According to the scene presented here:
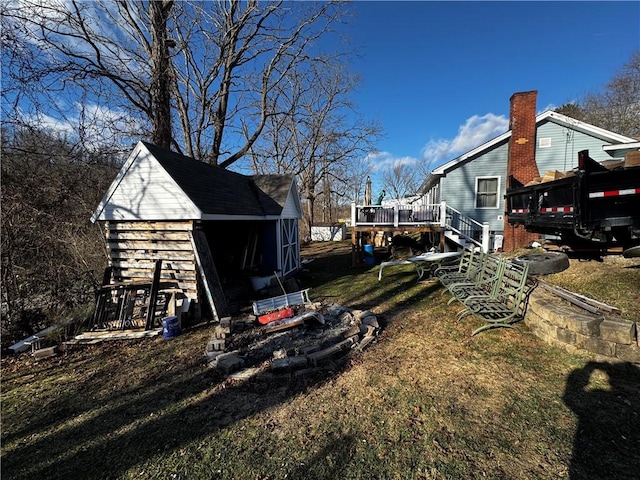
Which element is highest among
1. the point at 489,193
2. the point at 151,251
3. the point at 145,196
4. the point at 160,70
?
the point at 160,70

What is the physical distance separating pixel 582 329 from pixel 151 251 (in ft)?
27.2

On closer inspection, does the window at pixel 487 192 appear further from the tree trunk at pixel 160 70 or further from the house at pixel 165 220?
the tree trunk at pixel 160 70

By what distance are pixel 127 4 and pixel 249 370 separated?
614 inches

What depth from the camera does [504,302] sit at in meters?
5.34

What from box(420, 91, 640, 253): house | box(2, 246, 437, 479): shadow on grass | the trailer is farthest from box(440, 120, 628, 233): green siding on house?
box(2, 246, 437, 479): shadow on grass

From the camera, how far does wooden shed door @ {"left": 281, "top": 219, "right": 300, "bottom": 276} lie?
34.1ft

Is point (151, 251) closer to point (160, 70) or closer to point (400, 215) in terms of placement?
point (160, 70)

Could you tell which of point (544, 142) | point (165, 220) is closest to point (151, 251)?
point (165, 220)

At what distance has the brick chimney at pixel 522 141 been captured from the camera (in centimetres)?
1104

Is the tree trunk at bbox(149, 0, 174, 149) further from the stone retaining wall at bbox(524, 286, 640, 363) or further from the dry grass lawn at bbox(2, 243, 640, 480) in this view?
the stone retaining wall at bbox(524, 286, 640, 363)

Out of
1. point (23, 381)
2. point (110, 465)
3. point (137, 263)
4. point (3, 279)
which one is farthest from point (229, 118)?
point (110, 465)

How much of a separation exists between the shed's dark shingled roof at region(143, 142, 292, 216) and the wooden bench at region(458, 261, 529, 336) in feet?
19.7

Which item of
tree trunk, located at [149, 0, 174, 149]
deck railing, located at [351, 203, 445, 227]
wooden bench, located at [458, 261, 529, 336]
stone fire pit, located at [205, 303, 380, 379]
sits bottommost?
stone fire pit, located at [205, 303, 380, 379]

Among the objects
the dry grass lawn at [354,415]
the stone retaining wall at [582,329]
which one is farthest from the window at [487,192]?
the stone retaining wall at [582,329]
